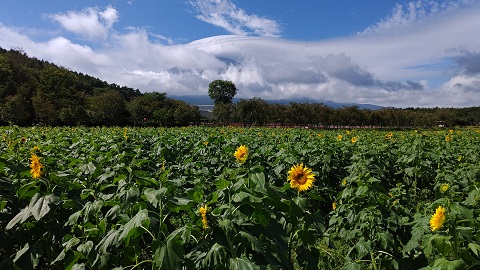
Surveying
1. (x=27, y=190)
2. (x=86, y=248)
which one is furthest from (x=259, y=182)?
(x=27, y=190)

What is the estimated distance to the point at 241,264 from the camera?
1697 mm

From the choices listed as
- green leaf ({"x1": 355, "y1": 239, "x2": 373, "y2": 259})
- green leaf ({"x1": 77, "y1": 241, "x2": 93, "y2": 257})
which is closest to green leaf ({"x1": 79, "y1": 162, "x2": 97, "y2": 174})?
green leaf ({"x1": 77, "y1": 241, "x2": 93, "y2": 257})

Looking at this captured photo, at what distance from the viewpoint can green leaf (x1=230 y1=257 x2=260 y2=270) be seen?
5.48ft

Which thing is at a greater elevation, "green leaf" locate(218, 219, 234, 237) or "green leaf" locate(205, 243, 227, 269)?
Answer: "green leaf" locate(218, 219, 234, 237)

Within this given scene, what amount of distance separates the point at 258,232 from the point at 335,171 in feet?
18.8

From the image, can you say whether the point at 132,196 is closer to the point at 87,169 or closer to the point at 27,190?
the point at 27,190

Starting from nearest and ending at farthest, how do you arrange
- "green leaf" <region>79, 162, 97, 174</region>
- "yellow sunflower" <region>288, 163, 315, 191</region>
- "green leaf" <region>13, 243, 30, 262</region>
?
"green leaf" <region>13, 243, 30, 262</region> → "yellow sunflower" <region>288, 163, 315, 191</region> → "green leaf" <region>79, 162, 97, 174</region>

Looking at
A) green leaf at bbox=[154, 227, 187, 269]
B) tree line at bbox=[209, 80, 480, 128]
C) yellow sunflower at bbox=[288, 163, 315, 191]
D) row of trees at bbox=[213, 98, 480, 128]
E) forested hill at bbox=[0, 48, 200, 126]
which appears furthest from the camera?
tree line at bbox=[209, 80, 480, 128]

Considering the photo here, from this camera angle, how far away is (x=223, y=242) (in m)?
1.84

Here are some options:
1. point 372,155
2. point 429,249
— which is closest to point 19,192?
point 429,249

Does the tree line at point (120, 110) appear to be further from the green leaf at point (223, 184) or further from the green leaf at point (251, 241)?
the green leaf at point (251, 241)

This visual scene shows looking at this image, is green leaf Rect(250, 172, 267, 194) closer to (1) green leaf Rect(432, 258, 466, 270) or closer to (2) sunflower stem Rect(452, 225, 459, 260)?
(1) green leaf Rect(432, 258, 466, 270)

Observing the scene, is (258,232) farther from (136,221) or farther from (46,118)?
(46,118)

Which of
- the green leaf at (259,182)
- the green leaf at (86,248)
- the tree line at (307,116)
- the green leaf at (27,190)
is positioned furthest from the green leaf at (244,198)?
the tree line at (307,116)
